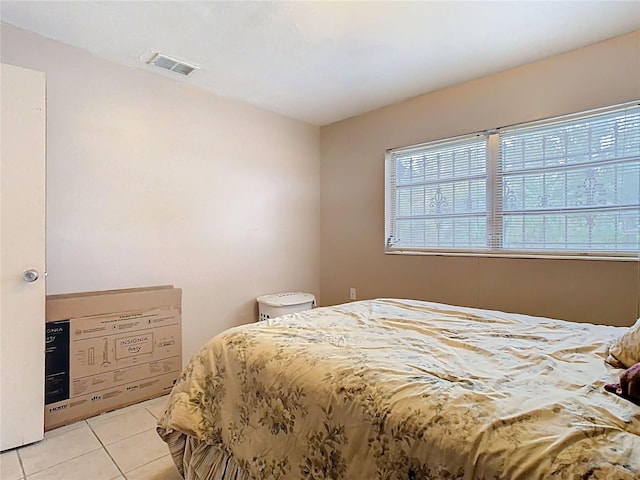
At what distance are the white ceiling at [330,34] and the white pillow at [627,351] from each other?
174cm

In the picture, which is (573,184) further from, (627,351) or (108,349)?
(108,349)

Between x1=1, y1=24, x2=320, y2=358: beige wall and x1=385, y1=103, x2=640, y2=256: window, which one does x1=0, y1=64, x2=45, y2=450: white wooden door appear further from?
x1=385, y1=103, x2=640, y2=256: window

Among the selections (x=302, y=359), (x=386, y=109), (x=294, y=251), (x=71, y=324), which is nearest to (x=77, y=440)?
(x=71, y=324)

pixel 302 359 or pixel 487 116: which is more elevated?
pixel 487 116

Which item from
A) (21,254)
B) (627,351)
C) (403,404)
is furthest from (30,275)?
(627,351)

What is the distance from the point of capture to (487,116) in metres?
2.82

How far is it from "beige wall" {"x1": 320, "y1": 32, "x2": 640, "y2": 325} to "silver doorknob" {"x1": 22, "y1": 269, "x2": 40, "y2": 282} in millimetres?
2574

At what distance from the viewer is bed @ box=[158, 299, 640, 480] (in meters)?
0.75

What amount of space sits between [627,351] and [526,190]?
179 cm

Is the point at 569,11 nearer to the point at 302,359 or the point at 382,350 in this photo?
the point at 382,350

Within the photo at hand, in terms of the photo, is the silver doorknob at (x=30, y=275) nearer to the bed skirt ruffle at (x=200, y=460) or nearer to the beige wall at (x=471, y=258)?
the bed skirt ruffle at (x=200, y=460)

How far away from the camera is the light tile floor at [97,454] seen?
66.9 inches

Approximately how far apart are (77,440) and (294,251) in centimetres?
230

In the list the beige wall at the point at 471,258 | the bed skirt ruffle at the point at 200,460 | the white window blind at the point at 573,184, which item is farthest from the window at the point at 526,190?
the bed skirt ruffle at the point at 200,460
